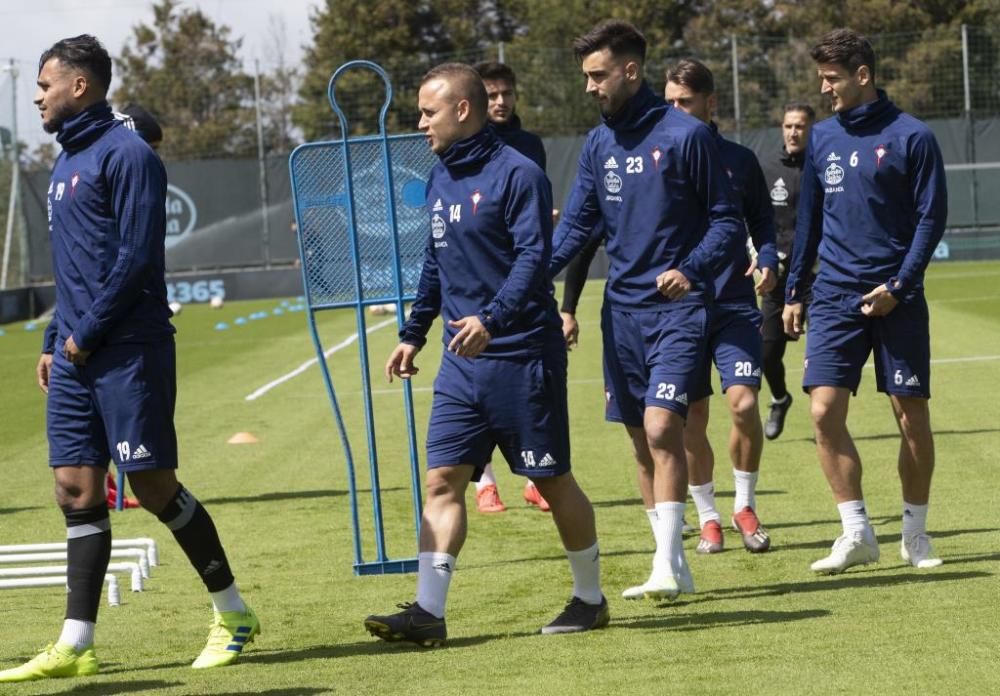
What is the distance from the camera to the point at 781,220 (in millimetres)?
11562

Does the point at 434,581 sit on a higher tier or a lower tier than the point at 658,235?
lower

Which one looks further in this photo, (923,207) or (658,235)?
(923,207)

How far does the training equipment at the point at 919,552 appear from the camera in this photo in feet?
25.0

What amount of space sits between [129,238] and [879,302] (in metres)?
3.11

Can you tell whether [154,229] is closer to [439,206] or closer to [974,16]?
[439,206]

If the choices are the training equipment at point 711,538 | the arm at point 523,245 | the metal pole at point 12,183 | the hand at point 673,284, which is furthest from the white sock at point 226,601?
the metal pole at point 12,183

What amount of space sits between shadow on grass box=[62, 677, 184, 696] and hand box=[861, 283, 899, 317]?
3.22 m

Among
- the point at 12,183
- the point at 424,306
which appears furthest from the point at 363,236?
the point at 12,183

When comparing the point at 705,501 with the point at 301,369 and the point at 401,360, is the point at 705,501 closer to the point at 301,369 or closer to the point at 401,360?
the point at 401,360

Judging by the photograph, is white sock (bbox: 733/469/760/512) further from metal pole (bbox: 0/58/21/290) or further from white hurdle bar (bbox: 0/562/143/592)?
metal pole (bbox: 0/58/21/290)

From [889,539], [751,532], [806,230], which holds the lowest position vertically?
[889,539]

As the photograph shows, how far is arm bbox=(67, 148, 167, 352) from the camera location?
598cm

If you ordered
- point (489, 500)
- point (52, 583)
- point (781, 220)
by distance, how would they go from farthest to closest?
point (781, 220) → point (489, 500) → point (52, 583)

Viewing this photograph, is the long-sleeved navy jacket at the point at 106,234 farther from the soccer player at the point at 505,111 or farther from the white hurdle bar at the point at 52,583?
the soccer player at the point at 505,111
